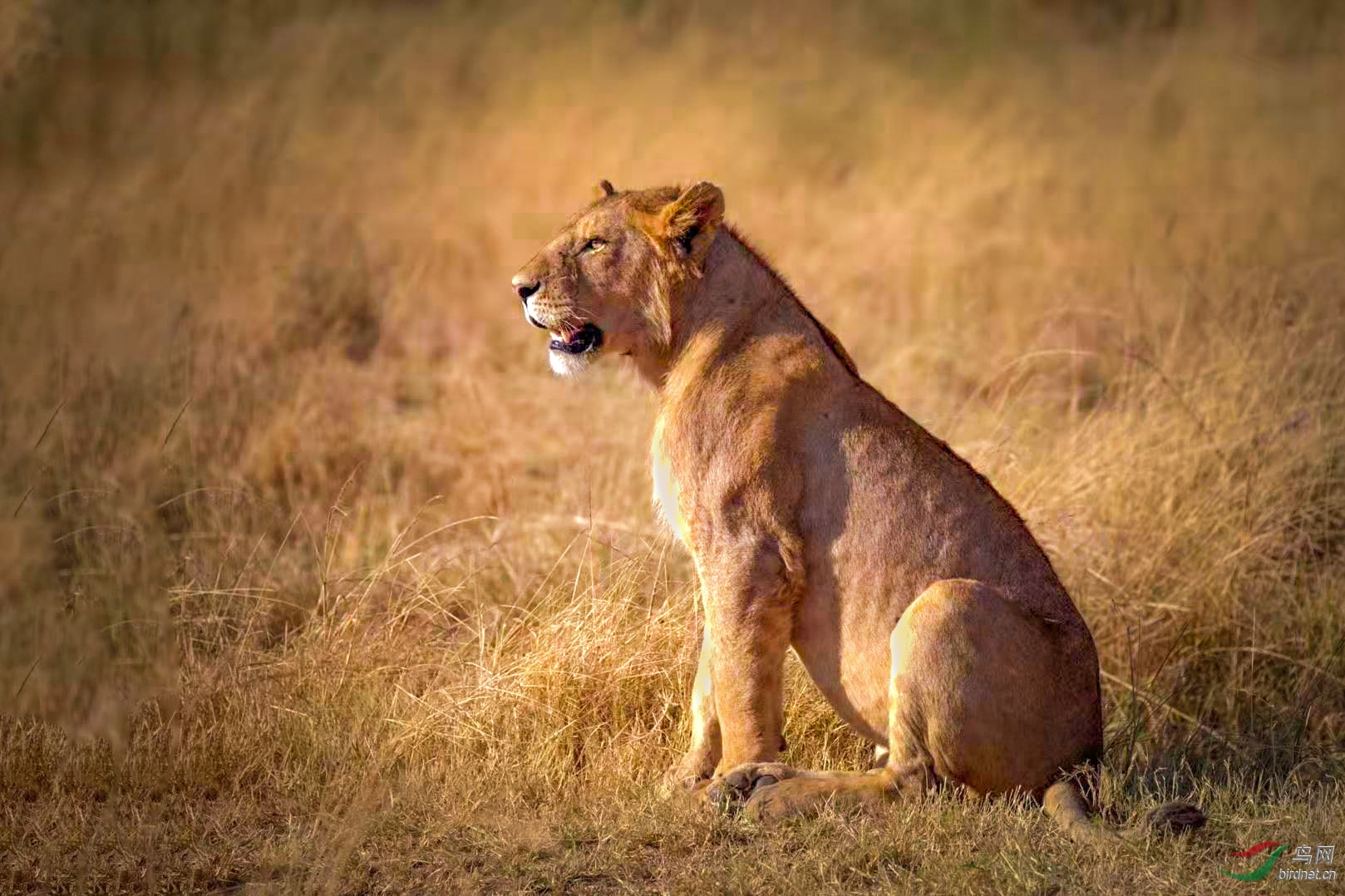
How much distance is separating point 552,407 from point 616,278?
20.2 feet

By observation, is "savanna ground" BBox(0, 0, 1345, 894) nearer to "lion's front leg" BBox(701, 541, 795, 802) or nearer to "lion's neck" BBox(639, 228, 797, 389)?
"lion's front leg" BBox(701, 541, 795, 802)

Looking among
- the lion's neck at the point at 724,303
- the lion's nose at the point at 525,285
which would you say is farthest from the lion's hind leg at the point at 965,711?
the lion's nose at the point at 525,285

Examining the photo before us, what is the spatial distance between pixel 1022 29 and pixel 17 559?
1682cm

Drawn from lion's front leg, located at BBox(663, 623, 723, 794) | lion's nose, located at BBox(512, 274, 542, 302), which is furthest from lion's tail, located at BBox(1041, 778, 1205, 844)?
lion's nose, located at BBox(512, 274, 542, 302)

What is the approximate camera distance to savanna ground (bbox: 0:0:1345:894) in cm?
571

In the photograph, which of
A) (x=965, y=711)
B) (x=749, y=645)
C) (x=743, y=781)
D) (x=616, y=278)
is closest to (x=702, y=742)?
(x=743, y=781)

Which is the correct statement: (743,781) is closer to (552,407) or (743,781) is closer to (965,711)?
(965,711)

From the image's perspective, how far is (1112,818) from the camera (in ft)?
17.7

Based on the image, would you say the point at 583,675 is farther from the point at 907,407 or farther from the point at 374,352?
the point at 374,352

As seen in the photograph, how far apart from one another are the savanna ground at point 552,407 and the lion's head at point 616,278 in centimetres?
146

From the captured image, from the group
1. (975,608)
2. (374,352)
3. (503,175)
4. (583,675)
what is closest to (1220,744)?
(975,608)

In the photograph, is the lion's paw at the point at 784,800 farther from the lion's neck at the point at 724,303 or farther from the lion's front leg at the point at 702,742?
the lion's neck at the point at 724,303

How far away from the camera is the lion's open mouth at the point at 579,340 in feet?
19.3

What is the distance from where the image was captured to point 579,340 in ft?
19.4
